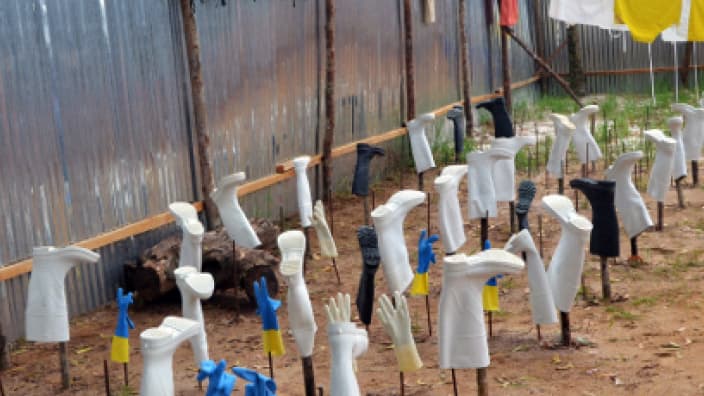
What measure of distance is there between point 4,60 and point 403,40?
6530mm

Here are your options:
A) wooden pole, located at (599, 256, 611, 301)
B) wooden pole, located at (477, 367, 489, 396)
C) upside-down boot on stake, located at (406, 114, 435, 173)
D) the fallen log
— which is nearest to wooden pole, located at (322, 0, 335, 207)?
upside-down boot on stake, located at (406, 114, 435, 173)

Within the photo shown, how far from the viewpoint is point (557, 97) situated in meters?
17.5

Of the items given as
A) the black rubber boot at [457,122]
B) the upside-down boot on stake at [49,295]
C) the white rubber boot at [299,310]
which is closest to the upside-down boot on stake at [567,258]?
the white rubber boot at [299,310]

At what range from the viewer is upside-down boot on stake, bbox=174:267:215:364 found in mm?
4789

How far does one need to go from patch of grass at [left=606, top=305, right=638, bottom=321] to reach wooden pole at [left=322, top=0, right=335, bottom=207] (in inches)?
141

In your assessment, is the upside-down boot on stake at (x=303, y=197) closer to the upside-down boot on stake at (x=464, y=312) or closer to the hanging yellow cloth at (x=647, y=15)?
the upside-down boot on stake at (x=464, y=312)

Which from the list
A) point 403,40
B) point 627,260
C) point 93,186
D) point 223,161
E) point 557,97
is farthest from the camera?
point 557,97

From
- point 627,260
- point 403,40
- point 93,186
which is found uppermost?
point 403,40

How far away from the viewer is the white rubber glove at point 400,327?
15.0 feet

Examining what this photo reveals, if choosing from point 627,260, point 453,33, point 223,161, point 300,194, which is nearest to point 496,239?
point 627,260

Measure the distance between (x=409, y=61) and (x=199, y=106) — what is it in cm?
405

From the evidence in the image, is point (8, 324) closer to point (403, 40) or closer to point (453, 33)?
point (403, 40)

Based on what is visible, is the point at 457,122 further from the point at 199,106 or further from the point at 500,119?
the point at 199,106

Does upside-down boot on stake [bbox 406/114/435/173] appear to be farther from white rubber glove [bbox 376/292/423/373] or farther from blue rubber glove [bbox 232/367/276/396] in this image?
blue rubber glove [bbox 232/367/276/396]
